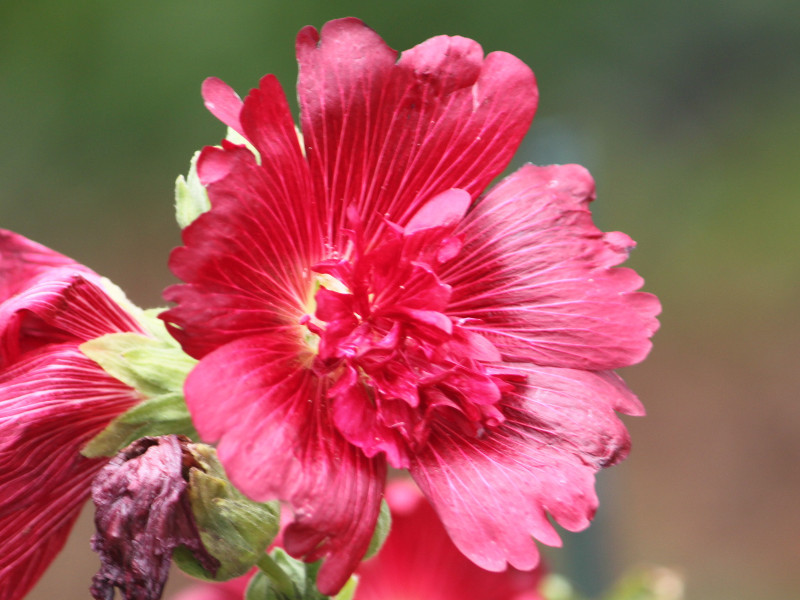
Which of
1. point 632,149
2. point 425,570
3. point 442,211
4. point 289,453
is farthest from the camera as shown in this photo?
point 632,149

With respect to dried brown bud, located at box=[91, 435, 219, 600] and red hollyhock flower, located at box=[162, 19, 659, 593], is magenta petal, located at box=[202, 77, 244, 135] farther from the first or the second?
dried brown bud, located at box=[91, 435, 219, 600]

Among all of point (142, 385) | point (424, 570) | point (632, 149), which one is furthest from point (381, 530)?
point (632, 149)

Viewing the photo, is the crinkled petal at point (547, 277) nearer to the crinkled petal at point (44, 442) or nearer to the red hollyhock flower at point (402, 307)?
the red hollyhock flower at point (402, 307)

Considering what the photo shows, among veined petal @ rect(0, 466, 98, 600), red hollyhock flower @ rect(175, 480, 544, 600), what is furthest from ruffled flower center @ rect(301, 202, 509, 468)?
red hollyhock flower @ rect(175, 480, 544, 600)

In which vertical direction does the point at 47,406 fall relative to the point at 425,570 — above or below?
above

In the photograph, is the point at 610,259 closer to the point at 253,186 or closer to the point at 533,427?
the point at 533,427

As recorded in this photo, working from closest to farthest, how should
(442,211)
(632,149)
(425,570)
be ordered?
1. (442,211)
2. (425,570)
3. (632,149)

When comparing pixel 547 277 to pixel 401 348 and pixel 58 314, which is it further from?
pixel 58 314
